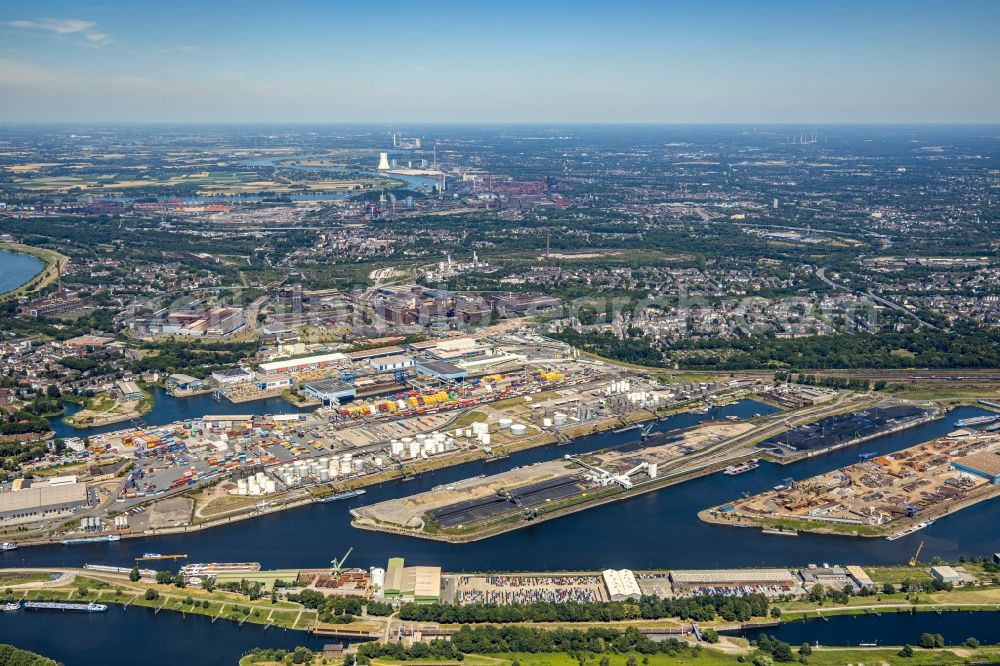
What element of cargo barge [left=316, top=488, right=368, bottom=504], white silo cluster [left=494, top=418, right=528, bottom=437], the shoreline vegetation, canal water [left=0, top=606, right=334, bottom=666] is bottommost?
canal water [left=0, top=606, right=334, bottom=666]

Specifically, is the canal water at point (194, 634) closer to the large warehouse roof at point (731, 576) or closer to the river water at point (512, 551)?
the river water at point (512, 551)

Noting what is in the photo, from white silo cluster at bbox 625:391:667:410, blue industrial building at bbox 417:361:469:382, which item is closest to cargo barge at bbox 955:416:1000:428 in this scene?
white silo cluster at bbox 625:391:667:410

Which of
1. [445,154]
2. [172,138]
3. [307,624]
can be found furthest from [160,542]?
[172,138]

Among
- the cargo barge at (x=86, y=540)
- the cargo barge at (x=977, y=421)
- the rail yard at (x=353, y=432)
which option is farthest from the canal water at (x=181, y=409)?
the cargo barge at (x=977, y=421)

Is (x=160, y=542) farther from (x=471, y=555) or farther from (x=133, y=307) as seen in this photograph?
(x=133, y=307)

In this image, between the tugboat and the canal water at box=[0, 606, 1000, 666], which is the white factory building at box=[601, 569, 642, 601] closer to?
the canal water at box=[0, 606, 1000, 666]

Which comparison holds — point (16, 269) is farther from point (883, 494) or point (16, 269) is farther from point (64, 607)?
point (883, 494)
